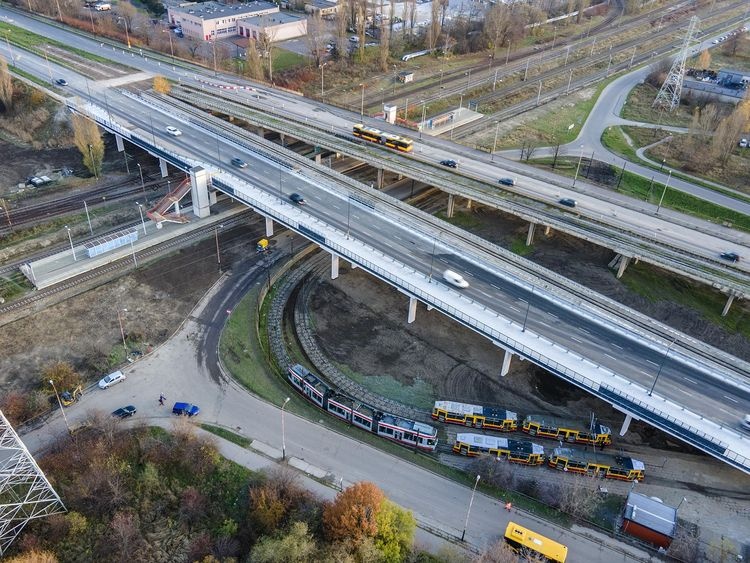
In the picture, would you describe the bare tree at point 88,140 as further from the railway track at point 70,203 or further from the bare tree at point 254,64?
the bare tree at point 254,64

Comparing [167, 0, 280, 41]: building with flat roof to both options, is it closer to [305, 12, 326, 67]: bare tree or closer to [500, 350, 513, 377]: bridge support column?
[305, 12, 326, 67]: bare tree

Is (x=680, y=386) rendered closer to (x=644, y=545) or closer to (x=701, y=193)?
(x=644, y=545)

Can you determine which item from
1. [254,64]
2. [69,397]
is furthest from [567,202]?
[254,64]

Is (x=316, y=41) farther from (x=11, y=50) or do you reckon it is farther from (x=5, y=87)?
(x=11, y=50)

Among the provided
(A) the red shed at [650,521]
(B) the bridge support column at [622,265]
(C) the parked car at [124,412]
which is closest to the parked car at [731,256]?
(B) the bridge support column at [622,265]

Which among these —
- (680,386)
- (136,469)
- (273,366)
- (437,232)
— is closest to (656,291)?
(680,386)
